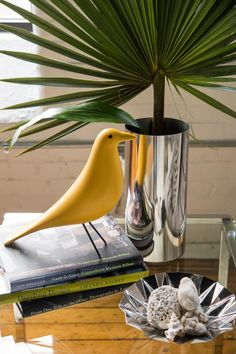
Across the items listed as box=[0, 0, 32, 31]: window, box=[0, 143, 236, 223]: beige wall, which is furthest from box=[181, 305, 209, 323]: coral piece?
box=[0, 0, 32, 31]: window

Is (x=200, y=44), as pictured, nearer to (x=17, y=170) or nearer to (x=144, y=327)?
(x=144, y=327)

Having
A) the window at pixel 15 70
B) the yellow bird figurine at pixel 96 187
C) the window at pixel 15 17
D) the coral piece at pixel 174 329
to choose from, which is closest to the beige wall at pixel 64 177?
the window at pixel 15 70

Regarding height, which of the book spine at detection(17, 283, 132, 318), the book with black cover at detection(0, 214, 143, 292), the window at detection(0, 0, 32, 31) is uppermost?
the window at detection(0, 0, 32, 31)

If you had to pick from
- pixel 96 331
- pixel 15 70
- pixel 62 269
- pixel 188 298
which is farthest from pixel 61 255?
pixel 15 70

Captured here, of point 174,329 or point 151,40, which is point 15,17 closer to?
point 151,40

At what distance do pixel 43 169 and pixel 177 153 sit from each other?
80 cm

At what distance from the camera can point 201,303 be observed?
3.25ft

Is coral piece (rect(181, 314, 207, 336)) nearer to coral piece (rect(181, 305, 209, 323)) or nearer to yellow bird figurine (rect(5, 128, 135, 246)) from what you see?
coral piece (rect(181, 305, 209, 323))

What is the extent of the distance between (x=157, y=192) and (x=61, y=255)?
227mm

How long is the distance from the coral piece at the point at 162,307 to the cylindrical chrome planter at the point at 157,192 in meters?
0.18

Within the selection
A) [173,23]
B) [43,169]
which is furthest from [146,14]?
[43,169]

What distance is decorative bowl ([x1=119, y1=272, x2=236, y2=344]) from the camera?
93 centimetres

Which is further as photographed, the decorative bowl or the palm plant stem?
the palm plant stem

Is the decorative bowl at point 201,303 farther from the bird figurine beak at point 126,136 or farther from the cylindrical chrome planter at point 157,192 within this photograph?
the bird figurine beak at point 126,136
